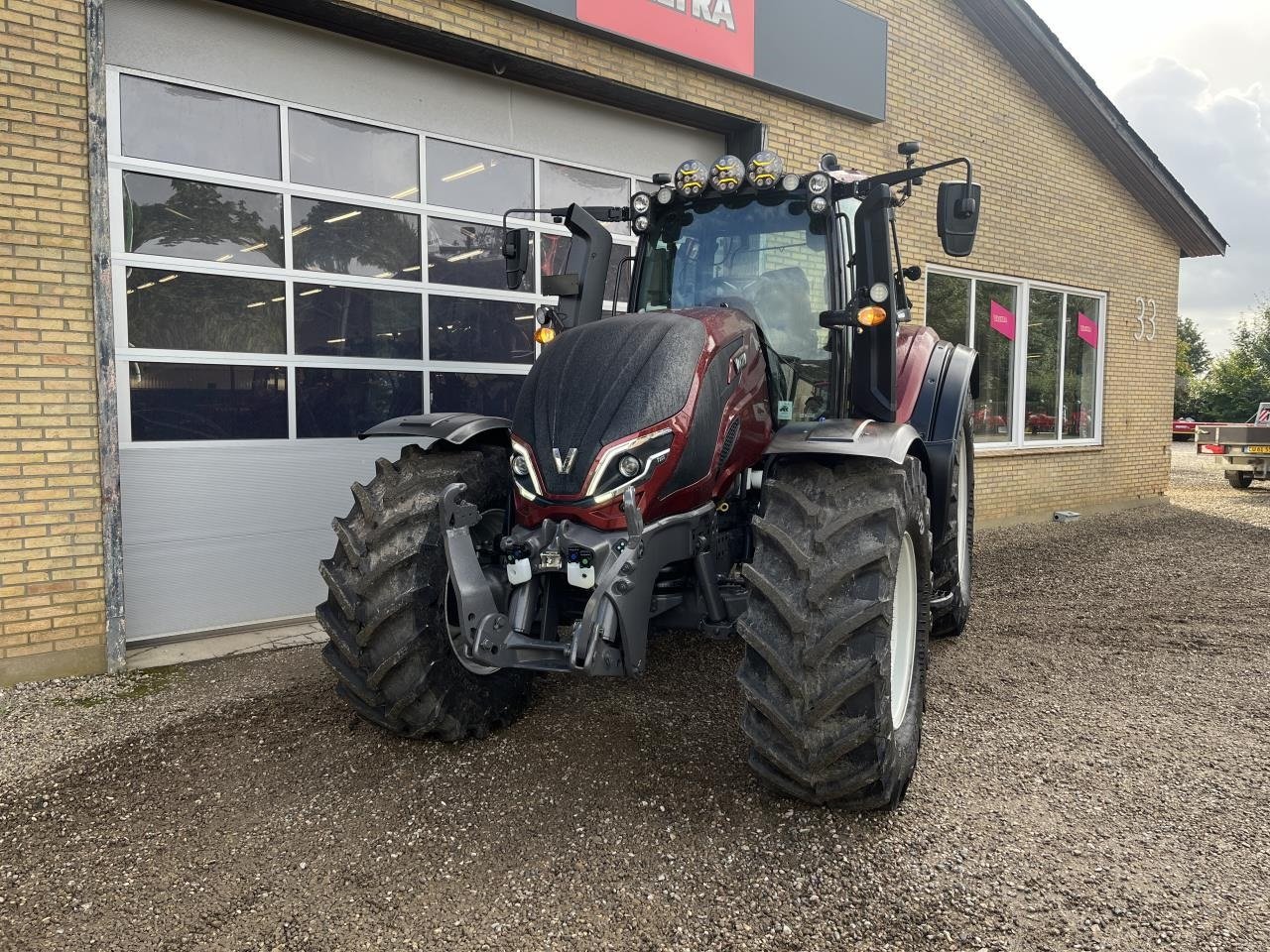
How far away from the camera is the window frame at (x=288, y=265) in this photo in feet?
17.1

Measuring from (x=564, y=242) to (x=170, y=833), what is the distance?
5.32 m

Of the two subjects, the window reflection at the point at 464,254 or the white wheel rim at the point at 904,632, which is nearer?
the white wheel rim at the point at 904,632

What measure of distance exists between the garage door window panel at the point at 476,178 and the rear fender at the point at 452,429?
123 inches

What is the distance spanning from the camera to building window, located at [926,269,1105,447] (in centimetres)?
1023

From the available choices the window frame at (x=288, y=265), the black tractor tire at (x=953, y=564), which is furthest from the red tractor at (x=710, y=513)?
the window frame at (x=288, y=265)

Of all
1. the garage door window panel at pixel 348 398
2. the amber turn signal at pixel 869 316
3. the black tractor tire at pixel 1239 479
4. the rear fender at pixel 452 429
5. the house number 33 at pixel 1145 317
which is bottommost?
the black tractor tire at pixel 1239 479

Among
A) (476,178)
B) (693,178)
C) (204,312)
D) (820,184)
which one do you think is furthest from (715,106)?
(204,312)

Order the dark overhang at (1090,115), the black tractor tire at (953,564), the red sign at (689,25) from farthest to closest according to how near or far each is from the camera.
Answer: the dark overhang at (1090,115)
the red sign at (689,25)
the black tractor tire at (953,564)

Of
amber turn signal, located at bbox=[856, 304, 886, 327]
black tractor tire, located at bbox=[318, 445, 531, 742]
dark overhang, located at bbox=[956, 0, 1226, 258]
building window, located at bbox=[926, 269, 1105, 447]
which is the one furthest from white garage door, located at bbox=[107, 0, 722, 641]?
dark overhang, located at bbox=[956, 0, 1226, 258]

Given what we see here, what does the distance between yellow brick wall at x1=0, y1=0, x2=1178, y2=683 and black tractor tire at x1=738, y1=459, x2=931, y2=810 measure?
152 inches

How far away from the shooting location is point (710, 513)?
134 inches

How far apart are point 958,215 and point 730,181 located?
Answer: 0.99m

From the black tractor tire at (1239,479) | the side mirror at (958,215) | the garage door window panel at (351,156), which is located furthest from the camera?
the black tractor tire at (1239,479)

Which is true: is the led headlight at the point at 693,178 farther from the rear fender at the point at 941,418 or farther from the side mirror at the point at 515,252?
the rear fender at the point at 941,418
